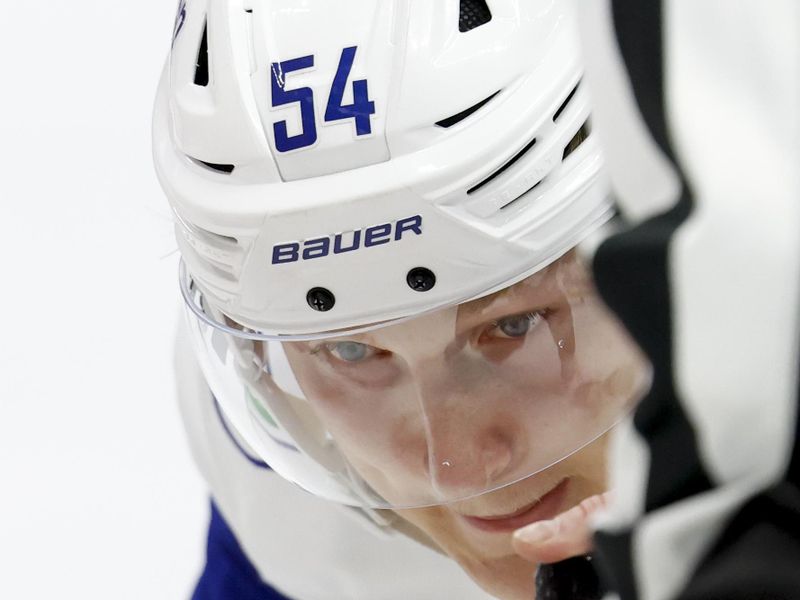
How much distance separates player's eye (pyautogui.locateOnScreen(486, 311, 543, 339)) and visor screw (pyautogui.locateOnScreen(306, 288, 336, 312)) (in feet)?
0.46

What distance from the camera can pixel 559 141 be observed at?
1.08 metres

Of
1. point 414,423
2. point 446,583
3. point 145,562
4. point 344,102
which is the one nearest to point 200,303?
point 414,423

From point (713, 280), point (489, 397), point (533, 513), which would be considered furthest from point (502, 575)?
point (713, 280)

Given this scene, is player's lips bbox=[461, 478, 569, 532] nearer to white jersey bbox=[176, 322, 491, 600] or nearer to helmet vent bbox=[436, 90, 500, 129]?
white jersey bbox=[176, 322, 491, 600]

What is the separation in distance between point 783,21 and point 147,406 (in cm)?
199

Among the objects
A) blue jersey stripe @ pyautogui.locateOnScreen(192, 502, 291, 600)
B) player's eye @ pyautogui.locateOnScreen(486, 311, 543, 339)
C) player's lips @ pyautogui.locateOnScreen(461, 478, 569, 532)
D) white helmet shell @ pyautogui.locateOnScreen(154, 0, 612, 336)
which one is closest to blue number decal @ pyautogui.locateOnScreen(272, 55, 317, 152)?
white helmet shell @ pyautogui.locateOnScreen(154, 0, 612, 336)

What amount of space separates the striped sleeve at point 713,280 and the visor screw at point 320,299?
68 centimetres

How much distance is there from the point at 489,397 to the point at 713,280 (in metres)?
0.78

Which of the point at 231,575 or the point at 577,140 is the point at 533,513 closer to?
the point at 577,140

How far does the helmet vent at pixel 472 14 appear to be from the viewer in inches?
42.8

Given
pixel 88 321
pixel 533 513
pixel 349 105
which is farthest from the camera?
pixel 88 321

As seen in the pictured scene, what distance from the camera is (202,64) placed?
1185 millimetres

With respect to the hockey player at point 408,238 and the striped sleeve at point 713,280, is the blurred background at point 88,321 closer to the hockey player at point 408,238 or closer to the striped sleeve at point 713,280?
the hockey player at point 408,238

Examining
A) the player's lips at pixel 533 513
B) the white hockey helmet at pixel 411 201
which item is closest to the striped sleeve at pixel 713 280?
the white hockey helmet at pixel 411 201
